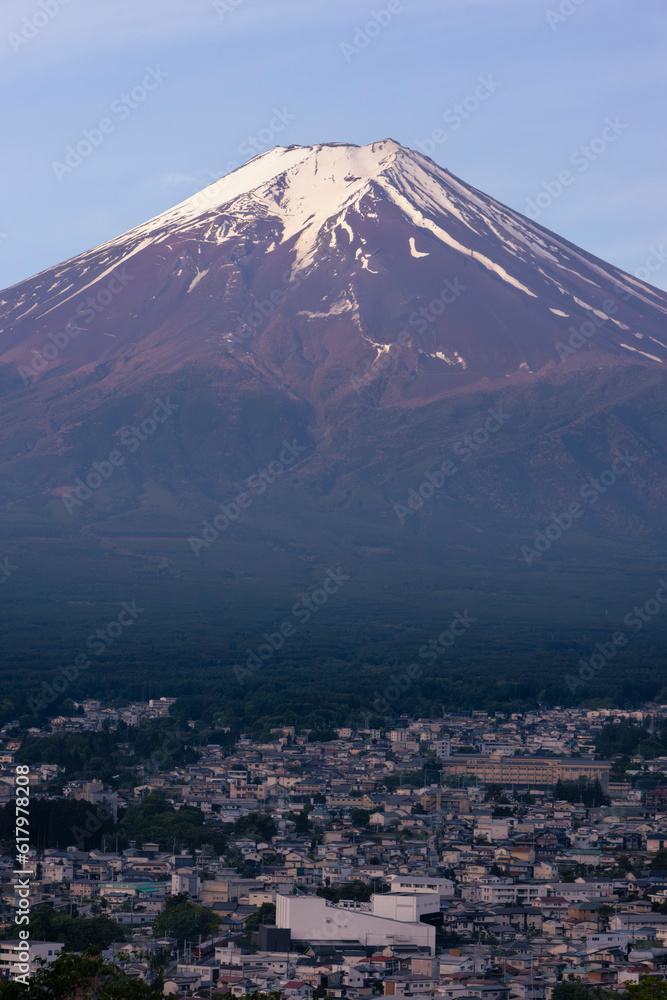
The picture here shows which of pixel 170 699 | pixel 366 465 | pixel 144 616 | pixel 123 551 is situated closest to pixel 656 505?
pixel 366 465

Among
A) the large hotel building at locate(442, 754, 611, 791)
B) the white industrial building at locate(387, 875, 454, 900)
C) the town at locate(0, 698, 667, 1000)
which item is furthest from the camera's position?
the large hotel building at locate(442, 754, 611, 791)

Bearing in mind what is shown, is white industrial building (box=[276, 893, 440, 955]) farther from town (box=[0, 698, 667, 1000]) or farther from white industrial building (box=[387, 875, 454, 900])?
white industrial building (box=[387, 875, 454, 900])

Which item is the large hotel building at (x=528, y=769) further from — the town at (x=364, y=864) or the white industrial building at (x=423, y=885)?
the white industrial building at (x=423, y=885)

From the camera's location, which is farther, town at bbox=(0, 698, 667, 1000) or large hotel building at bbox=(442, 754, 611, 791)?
large hotel building at bbox=(442, 754, 611, 791)

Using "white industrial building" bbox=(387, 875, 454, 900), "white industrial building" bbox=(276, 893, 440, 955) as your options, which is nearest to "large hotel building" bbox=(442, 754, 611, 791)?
"white industrial building" bbox=(387, 875, 454, 900)

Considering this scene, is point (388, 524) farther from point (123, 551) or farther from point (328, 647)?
point (328, 647)

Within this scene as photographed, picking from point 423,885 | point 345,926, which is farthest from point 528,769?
point 345,926

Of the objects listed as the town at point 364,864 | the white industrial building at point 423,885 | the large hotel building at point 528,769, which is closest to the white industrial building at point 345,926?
the town at point 364,864

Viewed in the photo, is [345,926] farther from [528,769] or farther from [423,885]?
[528,769]
